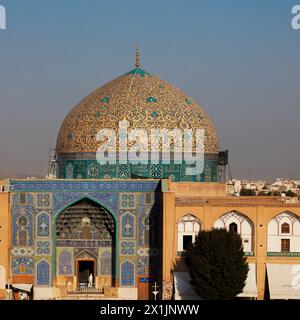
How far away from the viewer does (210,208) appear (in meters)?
27.7

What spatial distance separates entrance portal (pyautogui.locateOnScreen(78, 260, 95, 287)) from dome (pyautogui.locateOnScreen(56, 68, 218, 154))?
11.2ft

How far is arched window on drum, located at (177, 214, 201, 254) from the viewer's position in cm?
2780

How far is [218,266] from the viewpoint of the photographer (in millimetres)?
26047

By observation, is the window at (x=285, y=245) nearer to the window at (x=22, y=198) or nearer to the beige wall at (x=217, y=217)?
the beige wall at (x=217, y=217)

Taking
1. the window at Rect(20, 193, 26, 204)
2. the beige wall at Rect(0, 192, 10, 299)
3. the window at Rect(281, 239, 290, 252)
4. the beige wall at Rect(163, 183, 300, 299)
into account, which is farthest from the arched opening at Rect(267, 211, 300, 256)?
the beige wall at Rect(0, 192, 10, 299)

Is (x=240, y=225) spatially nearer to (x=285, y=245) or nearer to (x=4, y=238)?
(x=285, y=245)

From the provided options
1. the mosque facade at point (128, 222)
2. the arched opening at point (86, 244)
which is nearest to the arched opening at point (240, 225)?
the mosque facade at point (128, 222)

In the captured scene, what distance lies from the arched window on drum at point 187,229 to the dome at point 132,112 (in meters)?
4.06

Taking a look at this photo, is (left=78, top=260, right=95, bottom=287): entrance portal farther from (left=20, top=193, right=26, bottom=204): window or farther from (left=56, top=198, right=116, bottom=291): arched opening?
(left=20, top=193, right=26, bottom=204): window

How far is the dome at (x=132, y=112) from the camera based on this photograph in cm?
3108

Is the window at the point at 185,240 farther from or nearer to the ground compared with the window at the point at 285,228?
nearer to the ground
